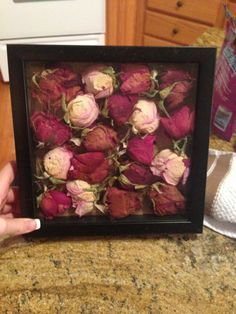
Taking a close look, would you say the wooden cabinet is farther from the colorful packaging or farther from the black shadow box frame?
the black shadow box frame

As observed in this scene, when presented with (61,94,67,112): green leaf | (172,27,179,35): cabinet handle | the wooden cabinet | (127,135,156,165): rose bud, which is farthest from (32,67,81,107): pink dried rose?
(172,27,179,35): cabinet handle

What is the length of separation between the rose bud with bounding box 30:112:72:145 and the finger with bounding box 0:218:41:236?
0.46 feet

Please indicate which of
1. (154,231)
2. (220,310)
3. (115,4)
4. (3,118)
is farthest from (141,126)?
(115,4)

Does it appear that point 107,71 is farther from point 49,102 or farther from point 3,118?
point 3,118

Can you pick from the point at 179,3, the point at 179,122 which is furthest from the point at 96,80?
the point at 179,3

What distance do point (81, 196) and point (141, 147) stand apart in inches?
5.0

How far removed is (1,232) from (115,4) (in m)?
2.19

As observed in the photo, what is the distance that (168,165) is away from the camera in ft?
2.09

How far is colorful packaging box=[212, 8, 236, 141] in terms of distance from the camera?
2.70 ft

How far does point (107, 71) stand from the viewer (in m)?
0.60

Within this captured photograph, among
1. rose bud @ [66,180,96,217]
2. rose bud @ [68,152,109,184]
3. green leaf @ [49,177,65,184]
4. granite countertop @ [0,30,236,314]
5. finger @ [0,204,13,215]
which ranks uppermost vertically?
rose bud @ [68,152,109,184]

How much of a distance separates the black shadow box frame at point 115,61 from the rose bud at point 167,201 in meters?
0.01

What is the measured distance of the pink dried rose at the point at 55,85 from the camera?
594mm

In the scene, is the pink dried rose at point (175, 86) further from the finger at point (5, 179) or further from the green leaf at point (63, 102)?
the finger at point (5, 179)
